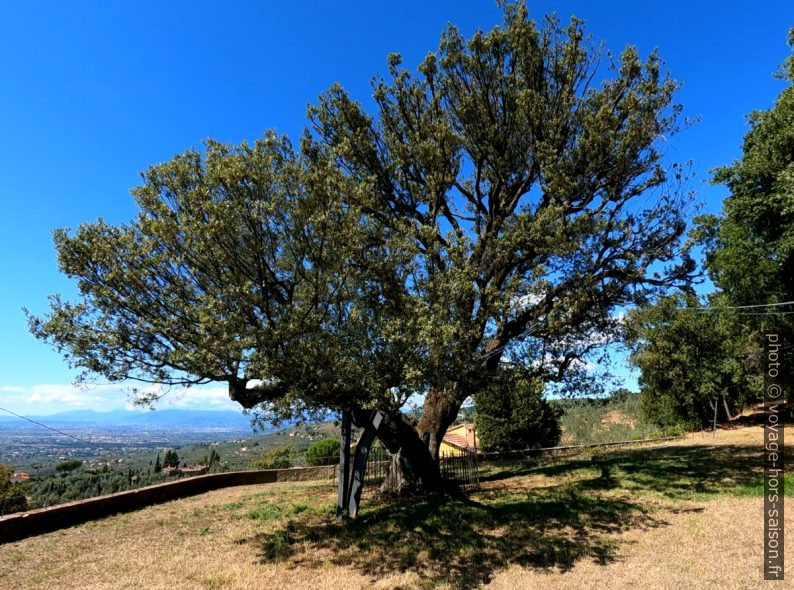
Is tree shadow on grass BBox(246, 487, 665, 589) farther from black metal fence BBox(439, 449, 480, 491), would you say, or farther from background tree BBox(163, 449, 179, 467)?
background tree BBox(163, 449, 179, 467)

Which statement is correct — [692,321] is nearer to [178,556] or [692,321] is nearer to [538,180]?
[538,180]

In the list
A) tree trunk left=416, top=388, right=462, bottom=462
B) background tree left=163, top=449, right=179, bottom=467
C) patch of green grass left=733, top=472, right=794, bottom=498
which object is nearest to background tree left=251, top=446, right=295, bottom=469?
background tree left=163, top=449, right=179, bottom=467

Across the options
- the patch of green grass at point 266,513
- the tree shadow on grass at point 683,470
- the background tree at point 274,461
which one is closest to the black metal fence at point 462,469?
the tree shadow on grass at point 683,470

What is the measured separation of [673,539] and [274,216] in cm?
835

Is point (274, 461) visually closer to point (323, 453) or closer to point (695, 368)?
point (323, 453)

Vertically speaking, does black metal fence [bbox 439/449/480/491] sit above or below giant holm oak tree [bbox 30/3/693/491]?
below

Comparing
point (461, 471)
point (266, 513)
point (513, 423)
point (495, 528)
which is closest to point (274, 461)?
point (461, 471)

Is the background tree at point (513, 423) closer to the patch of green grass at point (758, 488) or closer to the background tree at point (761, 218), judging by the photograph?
the background tree at point (761, 218)

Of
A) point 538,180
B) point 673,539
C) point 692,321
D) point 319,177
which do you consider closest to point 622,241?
point 538,180

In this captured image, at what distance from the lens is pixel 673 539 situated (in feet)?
24.2

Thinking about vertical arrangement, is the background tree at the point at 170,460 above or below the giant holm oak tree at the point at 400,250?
below

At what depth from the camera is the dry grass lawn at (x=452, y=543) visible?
21.0 ft

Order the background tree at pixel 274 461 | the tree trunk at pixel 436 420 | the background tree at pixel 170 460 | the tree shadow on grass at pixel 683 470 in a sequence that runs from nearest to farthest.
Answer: the tree shadow on grass at pixel 683 470 → the tree trunk at pixel 436 420 → the background tree at pixel 170 460 → the background tree at pixel 274 461

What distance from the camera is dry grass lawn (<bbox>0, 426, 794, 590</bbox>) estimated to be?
639 centimetres
